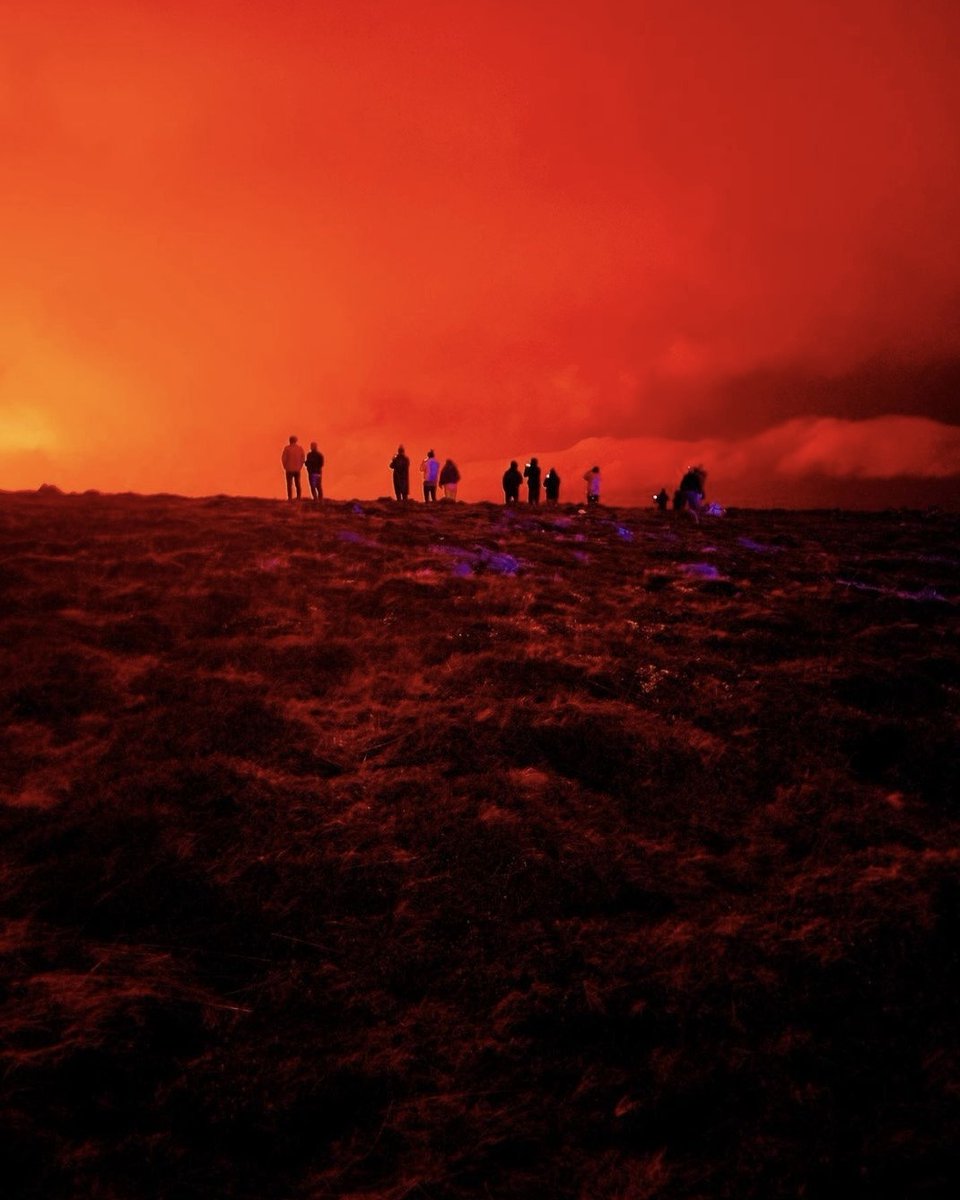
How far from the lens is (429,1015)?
222 inches

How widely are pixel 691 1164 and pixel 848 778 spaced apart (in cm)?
563

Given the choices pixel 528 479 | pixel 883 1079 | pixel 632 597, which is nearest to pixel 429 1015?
pixel 883 1079

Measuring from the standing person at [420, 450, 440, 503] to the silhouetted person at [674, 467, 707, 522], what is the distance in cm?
1191

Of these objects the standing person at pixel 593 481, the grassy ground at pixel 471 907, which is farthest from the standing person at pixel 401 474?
the grassy ground at pixel 471 907

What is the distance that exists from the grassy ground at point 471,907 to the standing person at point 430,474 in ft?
66.7

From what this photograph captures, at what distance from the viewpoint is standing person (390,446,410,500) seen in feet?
104

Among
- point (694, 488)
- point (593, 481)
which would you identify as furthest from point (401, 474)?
point (694, 488)

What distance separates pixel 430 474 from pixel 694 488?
12629 mm

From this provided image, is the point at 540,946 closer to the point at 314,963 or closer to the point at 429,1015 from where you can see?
the point at 429,1015

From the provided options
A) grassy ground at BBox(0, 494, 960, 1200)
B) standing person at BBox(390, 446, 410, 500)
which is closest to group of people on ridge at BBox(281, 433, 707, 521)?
standing person at BBox(390, 446, 410, 500)

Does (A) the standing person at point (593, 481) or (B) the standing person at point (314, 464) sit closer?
(B) the standing person at point (314, 464)

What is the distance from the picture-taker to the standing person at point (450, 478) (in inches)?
1390

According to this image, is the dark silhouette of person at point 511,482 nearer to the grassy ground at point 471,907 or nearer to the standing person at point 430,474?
the standing person at point 430,474

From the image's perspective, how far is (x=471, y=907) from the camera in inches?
266
